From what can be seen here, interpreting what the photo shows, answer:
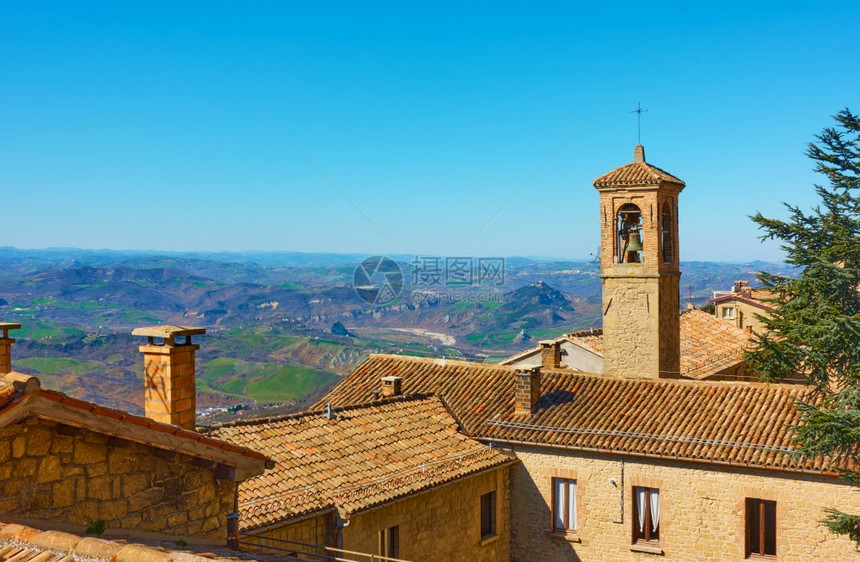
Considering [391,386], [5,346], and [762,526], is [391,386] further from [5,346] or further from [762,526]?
[5,346]

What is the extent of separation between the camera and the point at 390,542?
13.5 metres

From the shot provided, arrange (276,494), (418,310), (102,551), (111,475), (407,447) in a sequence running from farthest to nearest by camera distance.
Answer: (418,310), (407,447), (276,494), (111,475), (102,551)

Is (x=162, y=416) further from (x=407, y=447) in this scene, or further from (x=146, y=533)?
(x=407, y=447)

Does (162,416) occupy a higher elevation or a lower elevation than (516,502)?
higher

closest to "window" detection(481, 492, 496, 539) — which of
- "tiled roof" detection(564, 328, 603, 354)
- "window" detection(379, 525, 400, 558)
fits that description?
"window" detection(379, 525, 400, 558)

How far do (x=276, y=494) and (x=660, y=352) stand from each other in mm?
13575

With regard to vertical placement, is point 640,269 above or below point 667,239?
below

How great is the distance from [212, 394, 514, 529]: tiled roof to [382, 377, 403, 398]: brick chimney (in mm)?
1370

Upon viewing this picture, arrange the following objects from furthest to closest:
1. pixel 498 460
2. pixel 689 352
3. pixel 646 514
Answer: pixel 689 352 → pixel 498 460 → pixel 646 514

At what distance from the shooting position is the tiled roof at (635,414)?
603 inches

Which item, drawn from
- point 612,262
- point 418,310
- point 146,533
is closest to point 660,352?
point 612,262

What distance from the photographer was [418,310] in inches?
6875

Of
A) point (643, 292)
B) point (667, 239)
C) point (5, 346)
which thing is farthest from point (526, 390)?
point (5, 346)

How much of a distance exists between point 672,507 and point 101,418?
12611mm
